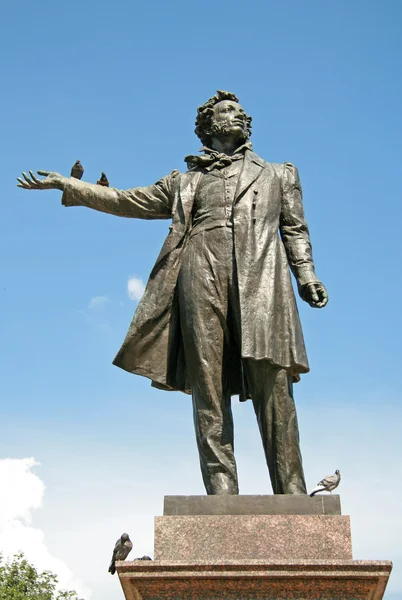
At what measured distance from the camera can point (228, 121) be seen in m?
8.54

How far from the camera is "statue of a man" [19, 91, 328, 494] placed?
725 cm

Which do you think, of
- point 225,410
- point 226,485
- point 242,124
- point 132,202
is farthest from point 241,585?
point 242,124

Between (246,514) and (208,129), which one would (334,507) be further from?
(208,129)

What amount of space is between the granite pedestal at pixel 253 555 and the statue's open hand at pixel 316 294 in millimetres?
1925

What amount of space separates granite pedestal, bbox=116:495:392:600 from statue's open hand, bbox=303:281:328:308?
1925 mm

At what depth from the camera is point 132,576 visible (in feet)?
19.8

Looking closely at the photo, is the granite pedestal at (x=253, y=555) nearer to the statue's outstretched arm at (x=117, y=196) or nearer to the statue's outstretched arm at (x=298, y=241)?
the statue's outstretched arm at (x=298, y=241)

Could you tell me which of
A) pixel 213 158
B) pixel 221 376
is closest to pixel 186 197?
pixel 213 158

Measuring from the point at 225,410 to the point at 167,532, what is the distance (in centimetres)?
137

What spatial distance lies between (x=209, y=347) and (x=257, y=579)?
2.09 metres

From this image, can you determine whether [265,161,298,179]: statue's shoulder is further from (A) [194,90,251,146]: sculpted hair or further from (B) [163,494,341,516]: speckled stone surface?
(B) [163,494,341,516]: speckled stone surface

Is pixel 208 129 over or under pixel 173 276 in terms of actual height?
over

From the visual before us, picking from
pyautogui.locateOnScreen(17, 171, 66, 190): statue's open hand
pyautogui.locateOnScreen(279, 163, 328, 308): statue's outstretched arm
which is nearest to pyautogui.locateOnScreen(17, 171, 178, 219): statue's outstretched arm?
pyautogui.locateOnScreen(17, 171, 66, 190): statue's open hand

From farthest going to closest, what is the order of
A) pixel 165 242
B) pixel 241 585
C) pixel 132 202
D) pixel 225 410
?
pixel 132 202
pixel 165 242
pixel 225 410
pixel 241 585
